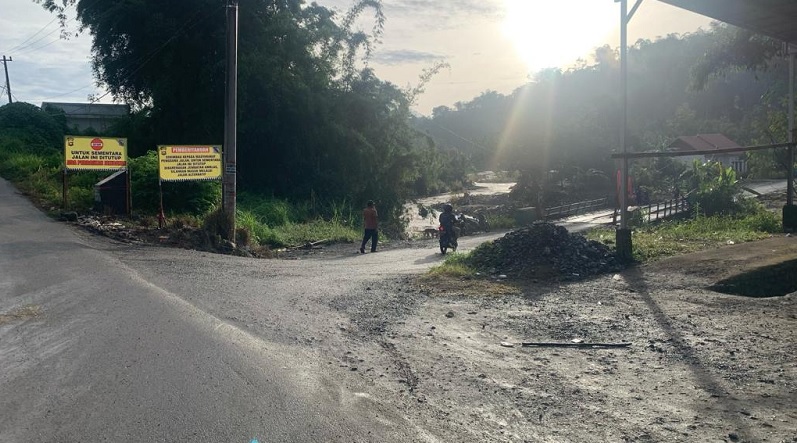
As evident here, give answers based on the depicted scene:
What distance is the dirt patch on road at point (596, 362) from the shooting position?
5734 millimetres

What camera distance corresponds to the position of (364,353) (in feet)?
26.0

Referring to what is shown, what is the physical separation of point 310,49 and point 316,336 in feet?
83.4

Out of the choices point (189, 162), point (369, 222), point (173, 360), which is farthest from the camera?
point (369, 222)

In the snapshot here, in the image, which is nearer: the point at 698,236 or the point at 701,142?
the point at 698,236

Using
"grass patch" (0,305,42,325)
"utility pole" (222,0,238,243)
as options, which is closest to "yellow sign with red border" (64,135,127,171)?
"utility pole" (222,0,238,243)

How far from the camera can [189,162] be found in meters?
19.9

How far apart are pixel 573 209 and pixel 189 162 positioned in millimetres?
26340

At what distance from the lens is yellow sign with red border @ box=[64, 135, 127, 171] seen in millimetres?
20094

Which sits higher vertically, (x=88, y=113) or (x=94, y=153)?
(x=88, y=113)

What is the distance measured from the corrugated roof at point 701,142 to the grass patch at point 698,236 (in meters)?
49.3

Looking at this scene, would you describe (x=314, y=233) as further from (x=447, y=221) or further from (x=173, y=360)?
(x=173, y=360)

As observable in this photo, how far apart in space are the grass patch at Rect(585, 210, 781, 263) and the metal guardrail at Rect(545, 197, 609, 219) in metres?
14.7

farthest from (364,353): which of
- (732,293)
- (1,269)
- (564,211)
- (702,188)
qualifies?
(564,211)

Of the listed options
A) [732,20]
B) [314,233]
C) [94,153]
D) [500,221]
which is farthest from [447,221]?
[500,221]
